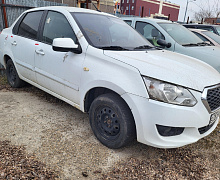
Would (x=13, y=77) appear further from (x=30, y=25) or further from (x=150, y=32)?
(x=150, y=32)

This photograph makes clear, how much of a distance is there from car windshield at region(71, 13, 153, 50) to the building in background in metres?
47.5

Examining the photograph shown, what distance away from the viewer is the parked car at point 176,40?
14.7 ft

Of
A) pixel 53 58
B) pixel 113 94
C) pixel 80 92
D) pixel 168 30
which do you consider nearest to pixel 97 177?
pixel 113 94

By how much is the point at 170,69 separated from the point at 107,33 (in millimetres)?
1205

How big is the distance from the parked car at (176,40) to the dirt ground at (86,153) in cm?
189

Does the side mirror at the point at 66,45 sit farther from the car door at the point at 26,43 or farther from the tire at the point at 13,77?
the tire at the point at 13,77

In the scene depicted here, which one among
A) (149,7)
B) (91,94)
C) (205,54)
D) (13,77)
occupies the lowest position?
(13,77)

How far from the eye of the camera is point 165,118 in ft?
6.87

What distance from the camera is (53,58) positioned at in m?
3.11

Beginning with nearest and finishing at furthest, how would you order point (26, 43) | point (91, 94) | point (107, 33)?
point (91, 94) < point (107, 33) < point (26, 43)

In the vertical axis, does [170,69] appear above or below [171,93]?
above

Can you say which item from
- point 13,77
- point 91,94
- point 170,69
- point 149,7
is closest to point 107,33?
point 91,94

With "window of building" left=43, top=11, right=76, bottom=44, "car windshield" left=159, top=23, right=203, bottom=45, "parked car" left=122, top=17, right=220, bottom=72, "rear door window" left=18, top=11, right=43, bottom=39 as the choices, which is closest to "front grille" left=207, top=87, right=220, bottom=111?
"window of building" left=43, top=11, right=76, bottom=44

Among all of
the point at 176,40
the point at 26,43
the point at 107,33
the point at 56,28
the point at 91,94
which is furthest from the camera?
the point at 176,40
